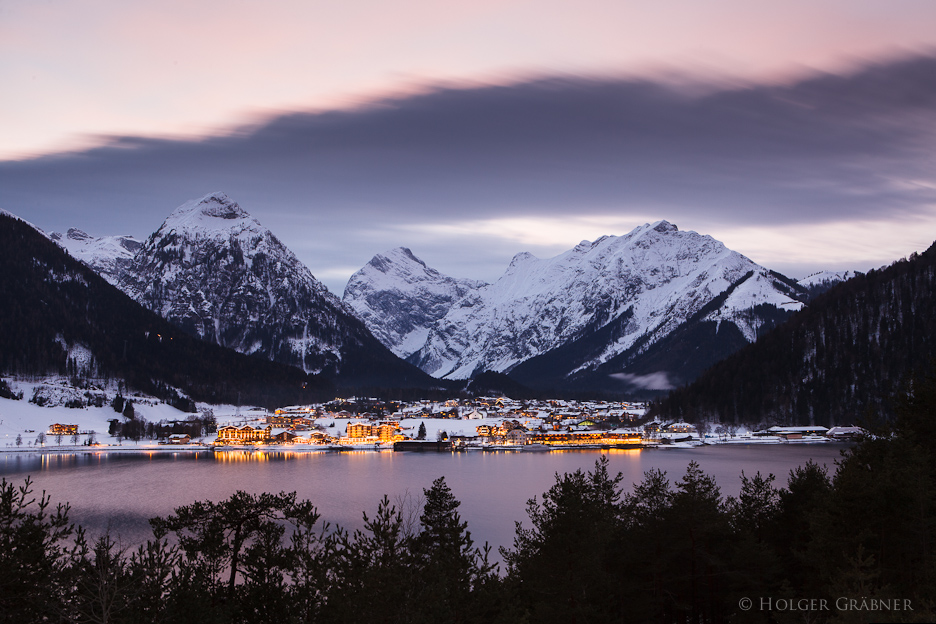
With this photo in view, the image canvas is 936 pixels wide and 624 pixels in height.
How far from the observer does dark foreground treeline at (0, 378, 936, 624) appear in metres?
21.1

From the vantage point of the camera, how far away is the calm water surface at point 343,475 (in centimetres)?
6556

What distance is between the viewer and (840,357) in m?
182

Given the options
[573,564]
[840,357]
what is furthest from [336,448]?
[573,564]

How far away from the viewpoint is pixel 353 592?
2173 centimetres

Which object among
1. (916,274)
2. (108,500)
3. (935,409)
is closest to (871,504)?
(935,409)

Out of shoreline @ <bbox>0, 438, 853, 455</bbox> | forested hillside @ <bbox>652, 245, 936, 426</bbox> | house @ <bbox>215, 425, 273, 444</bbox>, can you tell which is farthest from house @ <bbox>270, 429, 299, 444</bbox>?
forested hillside @ <bbox>652, 245, 936, 426</bbox>

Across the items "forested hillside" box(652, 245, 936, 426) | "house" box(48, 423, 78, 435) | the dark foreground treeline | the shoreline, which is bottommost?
the shoreline

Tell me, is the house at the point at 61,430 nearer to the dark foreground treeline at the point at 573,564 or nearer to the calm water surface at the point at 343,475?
the calm water surface at the point at 343,475

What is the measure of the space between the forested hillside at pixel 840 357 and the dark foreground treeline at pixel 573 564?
15104 centimetres

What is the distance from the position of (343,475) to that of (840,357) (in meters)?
124

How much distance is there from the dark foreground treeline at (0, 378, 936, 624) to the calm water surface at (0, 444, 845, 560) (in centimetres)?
2075

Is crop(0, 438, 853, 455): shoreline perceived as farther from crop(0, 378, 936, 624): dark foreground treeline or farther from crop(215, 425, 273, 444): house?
crop(0, 378, 936, 624): dark foreground treeline

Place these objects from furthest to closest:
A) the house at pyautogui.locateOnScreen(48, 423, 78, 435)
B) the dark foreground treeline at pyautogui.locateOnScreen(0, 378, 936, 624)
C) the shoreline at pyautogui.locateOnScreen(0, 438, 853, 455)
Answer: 1. the house at pyautogui.locateOnScreen(48, 423, 78, 435)
2. the shoreline at pyautogui.locateOnScreen(0, 438, 853, 455)
3. the dark foreground treeline at pyautogui.locateOnScreen(0, 378, 936, 624)

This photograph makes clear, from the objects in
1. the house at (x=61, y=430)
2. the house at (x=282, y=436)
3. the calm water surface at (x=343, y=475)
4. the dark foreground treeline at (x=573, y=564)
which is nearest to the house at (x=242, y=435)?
the house at (x=282, y=436)
